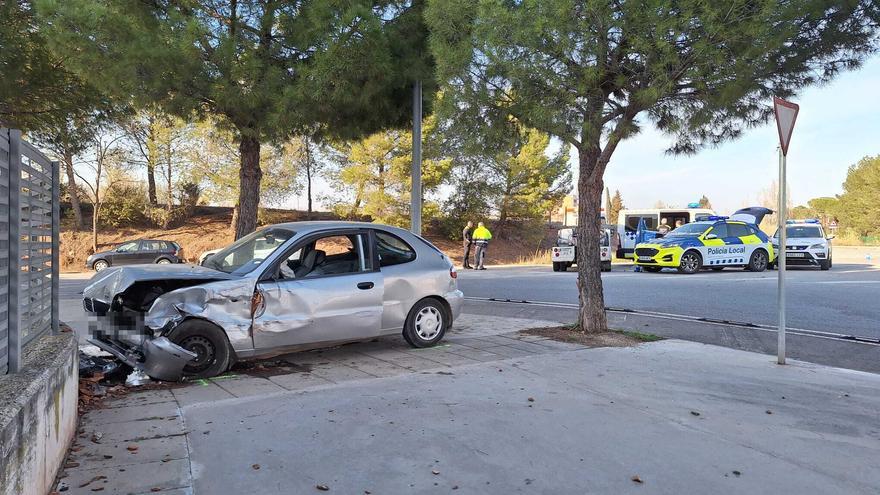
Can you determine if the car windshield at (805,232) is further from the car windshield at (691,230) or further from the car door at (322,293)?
the car door at (322,293)

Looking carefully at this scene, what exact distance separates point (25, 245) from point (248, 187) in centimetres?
791

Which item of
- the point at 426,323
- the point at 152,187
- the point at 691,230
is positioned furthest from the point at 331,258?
the point at 152,187

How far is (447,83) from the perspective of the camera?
7.57 metres

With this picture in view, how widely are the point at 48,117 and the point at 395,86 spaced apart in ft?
24.2

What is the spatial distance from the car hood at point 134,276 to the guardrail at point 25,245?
1.32 metres

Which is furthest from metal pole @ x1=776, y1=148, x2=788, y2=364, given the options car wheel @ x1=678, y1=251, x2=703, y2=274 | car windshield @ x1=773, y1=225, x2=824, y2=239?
car windshield @ x1=773, y1=225, x2=824, y2=239

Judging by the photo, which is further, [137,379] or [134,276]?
[134,276]

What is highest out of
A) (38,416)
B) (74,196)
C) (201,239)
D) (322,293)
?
(74,196)

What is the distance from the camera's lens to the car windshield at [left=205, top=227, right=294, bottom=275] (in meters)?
6.21

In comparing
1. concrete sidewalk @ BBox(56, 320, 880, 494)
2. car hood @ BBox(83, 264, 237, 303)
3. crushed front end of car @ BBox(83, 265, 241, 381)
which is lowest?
concrete sidewalk @ BBox(56, 320, 880, 494)

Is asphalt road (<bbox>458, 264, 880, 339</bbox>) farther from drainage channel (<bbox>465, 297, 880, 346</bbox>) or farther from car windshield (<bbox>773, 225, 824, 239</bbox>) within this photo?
car windshield (<bbox>773, 225, 824, 239</bbox>)

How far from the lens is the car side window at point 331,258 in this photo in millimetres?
6605

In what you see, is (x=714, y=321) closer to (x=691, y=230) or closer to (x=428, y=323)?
(x=428, y=323)

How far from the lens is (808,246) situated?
2123 cm
